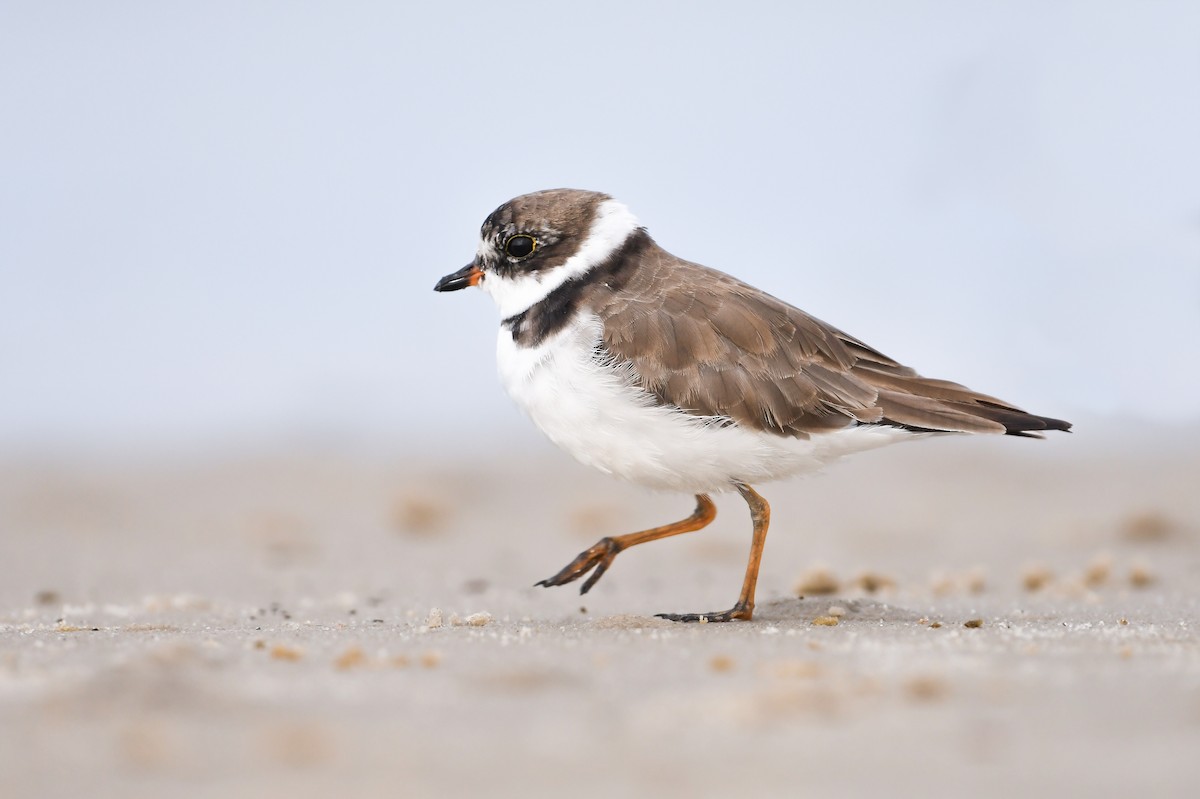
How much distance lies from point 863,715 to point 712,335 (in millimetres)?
2581

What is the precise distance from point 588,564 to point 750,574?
2.50 feet

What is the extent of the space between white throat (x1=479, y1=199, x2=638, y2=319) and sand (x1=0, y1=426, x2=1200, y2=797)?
1.54 metres

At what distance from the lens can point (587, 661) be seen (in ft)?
14.2

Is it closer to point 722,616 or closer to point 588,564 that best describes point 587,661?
→ point 722,616

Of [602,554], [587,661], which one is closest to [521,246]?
[602,554]

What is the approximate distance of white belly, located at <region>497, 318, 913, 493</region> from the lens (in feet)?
18.3

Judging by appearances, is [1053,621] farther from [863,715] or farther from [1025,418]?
[863,715]

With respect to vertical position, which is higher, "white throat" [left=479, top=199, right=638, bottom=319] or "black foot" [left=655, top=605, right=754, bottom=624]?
"white throat" [left=479, top=199, right=638, bottom=319]

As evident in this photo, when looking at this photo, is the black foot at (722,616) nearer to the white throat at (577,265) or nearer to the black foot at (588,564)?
the black foot at (588,564)

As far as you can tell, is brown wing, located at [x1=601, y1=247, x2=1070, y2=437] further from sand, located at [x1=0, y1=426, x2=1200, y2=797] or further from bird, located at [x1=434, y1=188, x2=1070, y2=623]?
sand, located at [x1=0, y1=426, x2=1200, y2=797]

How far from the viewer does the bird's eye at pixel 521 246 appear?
6.18m

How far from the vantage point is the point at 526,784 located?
302cm

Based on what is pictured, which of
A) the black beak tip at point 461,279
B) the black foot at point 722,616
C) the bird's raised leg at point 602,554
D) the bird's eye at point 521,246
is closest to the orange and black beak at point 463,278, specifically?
the black beak tip at point 461,279

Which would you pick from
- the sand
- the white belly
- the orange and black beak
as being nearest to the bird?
the white belly
